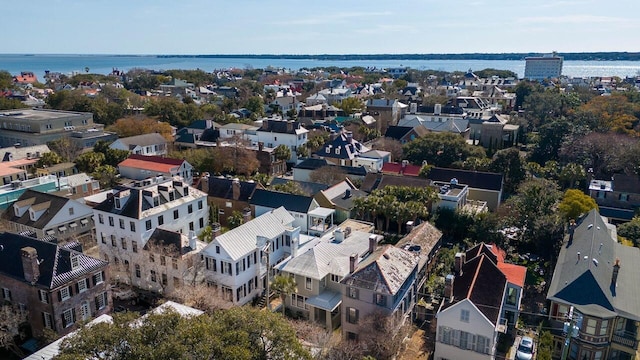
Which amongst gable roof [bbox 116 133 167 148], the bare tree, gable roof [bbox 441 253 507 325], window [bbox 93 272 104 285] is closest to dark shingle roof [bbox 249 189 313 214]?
gable roof [bbox 441 253 507 325]

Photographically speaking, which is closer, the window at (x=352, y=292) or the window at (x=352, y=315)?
the window at (x=352, y=292)

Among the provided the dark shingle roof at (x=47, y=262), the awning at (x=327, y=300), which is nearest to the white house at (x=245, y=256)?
the awning at (x=327, y=300)

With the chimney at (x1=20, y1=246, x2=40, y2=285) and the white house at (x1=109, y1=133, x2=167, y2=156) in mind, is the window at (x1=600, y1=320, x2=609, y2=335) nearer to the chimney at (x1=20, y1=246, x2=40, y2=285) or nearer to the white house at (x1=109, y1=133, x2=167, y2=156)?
the chimney at (x1=20, y1=246, x2=40, y2=285)

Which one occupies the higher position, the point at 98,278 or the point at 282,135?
the point at 282,135

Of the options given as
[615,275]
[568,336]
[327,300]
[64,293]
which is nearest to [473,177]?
[615,275]

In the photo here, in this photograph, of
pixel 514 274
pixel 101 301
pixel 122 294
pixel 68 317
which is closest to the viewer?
pixel 68 317

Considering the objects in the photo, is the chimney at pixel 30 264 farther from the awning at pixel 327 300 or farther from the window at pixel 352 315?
the window at pixel 352 315

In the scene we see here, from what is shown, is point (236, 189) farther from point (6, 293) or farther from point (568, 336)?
point (568, 336)
